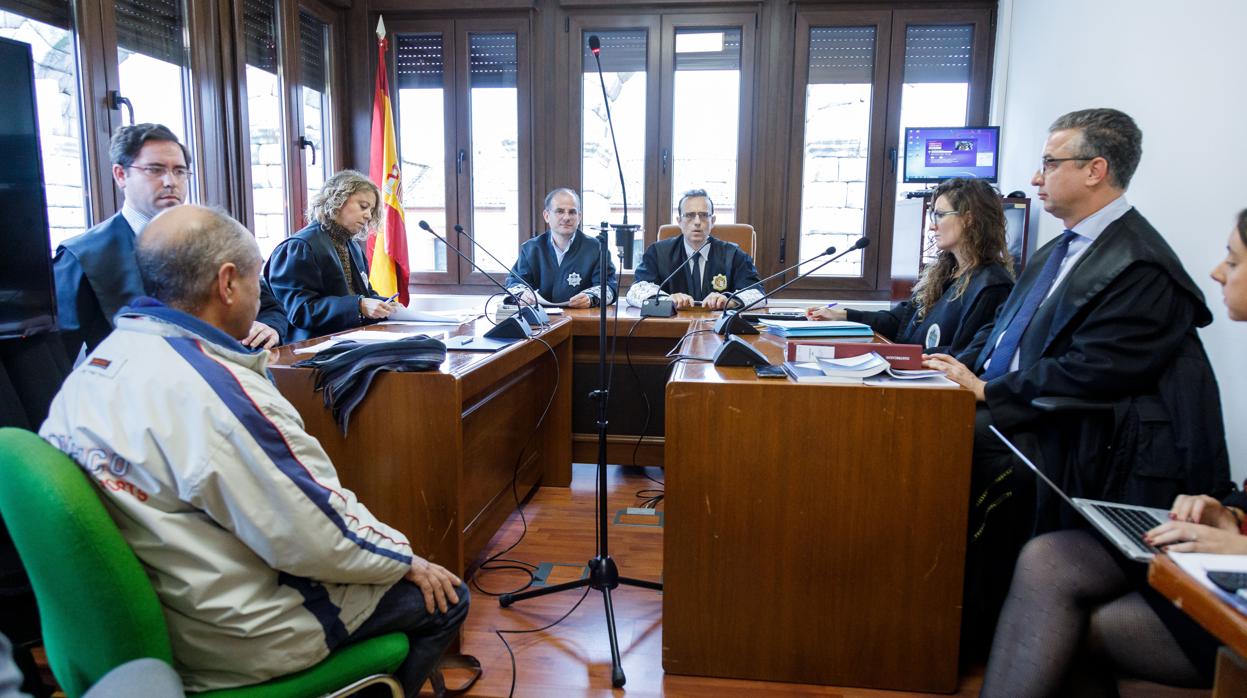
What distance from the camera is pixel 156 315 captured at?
103 cm

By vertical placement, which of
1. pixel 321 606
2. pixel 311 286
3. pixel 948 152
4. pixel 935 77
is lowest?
pixel 321 606

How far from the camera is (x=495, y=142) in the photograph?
4.89m

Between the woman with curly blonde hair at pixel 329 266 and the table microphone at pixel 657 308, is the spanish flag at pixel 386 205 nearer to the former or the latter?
the woman with curly blonde hair at pixel 329 266

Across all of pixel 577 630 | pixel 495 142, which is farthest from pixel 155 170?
pixel 495 142

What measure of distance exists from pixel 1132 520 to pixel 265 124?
419 cm

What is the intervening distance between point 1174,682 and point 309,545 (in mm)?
1359

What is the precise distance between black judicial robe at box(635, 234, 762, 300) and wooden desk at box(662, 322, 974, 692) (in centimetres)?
212

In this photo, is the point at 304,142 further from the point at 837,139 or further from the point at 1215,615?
the point at 1215,615

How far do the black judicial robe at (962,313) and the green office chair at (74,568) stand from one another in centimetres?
216

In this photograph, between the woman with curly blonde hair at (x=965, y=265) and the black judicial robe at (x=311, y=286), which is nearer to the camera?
the woman with curly blonde hair at (x=965, y=265)

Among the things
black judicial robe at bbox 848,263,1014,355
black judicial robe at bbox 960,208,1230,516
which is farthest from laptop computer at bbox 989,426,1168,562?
black judicial robe at bbox 848,263,1014,355

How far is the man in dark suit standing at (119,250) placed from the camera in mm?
1881

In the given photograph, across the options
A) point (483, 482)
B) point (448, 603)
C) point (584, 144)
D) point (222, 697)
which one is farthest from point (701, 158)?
point (222, 697)

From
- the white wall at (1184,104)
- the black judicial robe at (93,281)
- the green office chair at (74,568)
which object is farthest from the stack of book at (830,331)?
the black judicial robe at (93,281)
